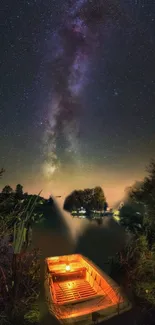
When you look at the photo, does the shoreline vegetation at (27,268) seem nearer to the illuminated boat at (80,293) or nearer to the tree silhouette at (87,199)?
the illuminated boat at (80,293)

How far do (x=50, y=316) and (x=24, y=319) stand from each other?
6.03ft

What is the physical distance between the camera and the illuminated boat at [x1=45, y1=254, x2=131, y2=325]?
32.7ft

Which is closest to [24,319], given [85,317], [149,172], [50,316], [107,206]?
[50,316]

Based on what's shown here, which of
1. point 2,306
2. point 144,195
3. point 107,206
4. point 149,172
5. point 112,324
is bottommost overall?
point 112,324

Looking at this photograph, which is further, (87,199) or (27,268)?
(87,199)

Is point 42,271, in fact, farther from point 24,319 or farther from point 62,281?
point 24,319

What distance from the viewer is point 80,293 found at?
529 inches

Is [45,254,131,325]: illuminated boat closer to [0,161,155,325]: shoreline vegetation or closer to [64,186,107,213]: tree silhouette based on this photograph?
[0,161,155,325]: shoreline vegetation

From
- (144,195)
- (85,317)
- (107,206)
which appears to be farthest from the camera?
(107,206)

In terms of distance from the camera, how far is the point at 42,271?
60.5 feet

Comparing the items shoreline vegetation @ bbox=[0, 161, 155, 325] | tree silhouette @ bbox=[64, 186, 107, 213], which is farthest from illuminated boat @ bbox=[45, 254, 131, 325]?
tree silhouette @ bbox=[64, 186, 107, 213]

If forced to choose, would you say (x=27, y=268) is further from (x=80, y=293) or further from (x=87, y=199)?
(x=87, y=199)

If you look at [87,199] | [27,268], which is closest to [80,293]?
[27,268]

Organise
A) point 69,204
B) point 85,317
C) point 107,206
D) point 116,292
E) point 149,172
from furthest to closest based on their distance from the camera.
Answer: point 69,204 < point 107,206 < point 149,172 < point 116,292 < point 85,317
